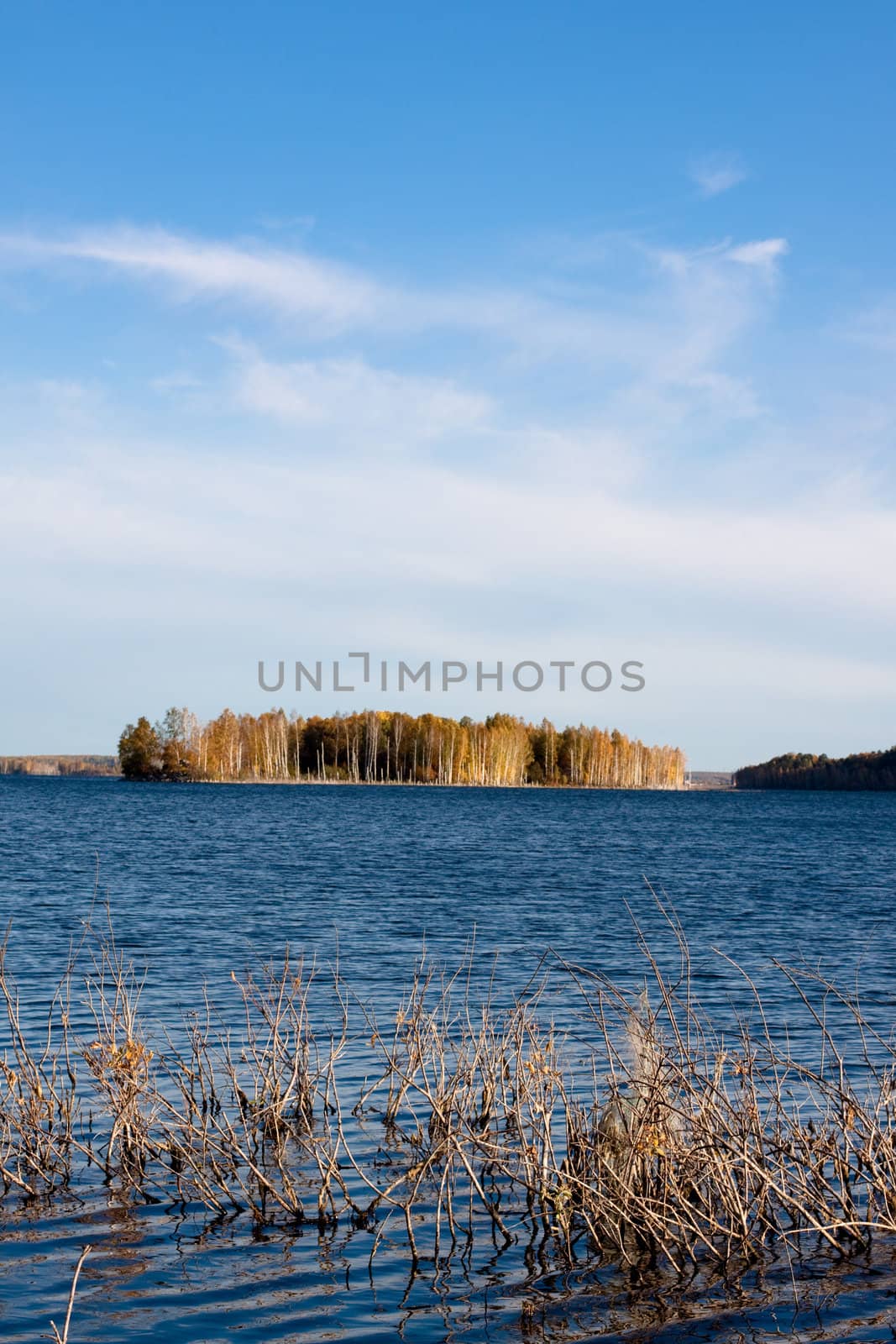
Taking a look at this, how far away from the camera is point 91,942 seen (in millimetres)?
22000

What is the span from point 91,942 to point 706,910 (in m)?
17.4

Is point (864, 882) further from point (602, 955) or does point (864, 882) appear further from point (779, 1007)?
point (779, 1007)

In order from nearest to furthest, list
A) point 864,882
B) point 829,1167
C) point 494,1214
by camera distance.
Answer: point 494,1214
point 829,1167
point 864,882

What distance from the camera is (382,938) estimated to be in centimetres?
2400

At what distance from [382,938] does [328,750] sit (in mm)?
163412

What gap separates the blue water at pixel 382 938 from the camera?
23.3 feet

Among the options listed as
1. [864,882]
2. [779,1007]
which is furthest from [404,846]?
[779,1007]

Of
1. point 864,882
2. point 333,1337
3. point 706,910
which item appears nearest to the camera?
point 333,1337

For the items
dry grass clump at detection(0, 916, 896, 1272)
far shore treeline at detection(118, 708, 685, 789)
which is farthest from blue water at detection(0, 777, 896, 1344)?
far shore treeline at detection(118, 708, 685, 789)

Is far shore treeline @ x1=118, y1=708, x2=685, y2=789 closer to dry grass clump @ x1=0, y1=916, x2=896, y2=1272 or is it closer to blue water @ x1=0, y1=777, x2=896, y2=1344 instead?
blue water @ x1=0, y1=777, x2=896, y2=1344

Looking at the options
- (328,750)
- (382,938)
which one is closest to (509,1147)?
(382,938)

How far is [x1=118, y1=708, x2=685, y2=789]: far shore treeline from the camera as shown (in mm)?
173750

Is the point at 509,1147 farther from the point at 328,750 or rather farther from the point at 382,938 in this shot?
the point at 328,750

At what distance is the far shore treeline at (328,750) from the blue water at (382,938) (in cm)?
8931
